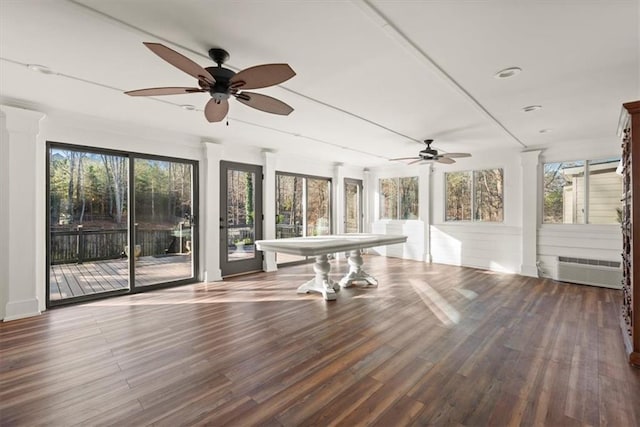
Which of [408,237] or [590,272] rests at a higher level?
[408,237]

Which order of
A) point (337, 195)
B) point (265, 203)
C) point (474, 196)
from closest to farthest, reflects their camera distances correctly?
point (265, 203) < point (474, 196) < point (337, 195)

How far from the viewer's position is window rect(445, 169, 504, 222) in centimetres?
630

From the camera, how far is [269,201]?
6242mm

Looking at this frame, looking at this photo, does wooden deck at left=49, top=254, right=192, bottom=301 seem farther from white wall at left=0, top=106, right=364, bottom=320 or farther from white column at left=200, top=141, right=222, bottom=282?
white wall at left=0, top=106, right=364, bottom=320

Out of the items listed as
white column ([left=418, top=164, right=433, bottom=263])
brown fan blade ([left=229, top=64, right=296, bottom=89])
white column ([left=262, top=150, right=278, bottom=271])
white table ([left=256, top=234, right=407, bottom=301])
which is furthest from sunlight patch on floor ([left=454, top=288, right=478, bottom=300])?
brown fan blade ([left=229, top=64, right=296, bottom=89])

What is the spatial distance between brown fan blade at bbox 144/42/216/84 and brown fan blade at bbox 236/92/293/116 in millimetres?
294

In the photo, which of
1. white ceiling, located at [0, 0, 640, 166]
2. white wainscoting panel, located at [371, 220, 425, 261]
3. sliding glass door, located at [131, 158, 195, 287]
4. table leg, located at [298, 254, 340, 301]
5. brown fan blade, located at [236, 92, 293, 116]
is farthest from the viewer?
white wainscoting panel, located at [371, 220, 425, 261]

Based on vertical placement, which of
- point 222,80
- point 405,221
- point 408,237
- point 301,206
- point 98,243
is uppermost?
point 222,80

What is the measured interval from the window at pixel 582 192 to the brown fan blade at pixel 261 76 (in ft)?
18.6

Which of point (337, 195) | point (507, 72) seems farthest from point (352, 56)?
point (337, 195)

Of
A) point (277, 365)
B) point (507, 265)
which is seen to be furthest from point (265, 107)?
point (507, 265)

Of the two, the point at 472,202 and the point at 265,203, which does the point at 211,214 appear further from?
the point at 472,202

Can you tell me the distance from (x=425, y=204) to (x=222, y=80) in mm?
5958

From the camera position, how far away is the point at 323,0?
1.78 metres
